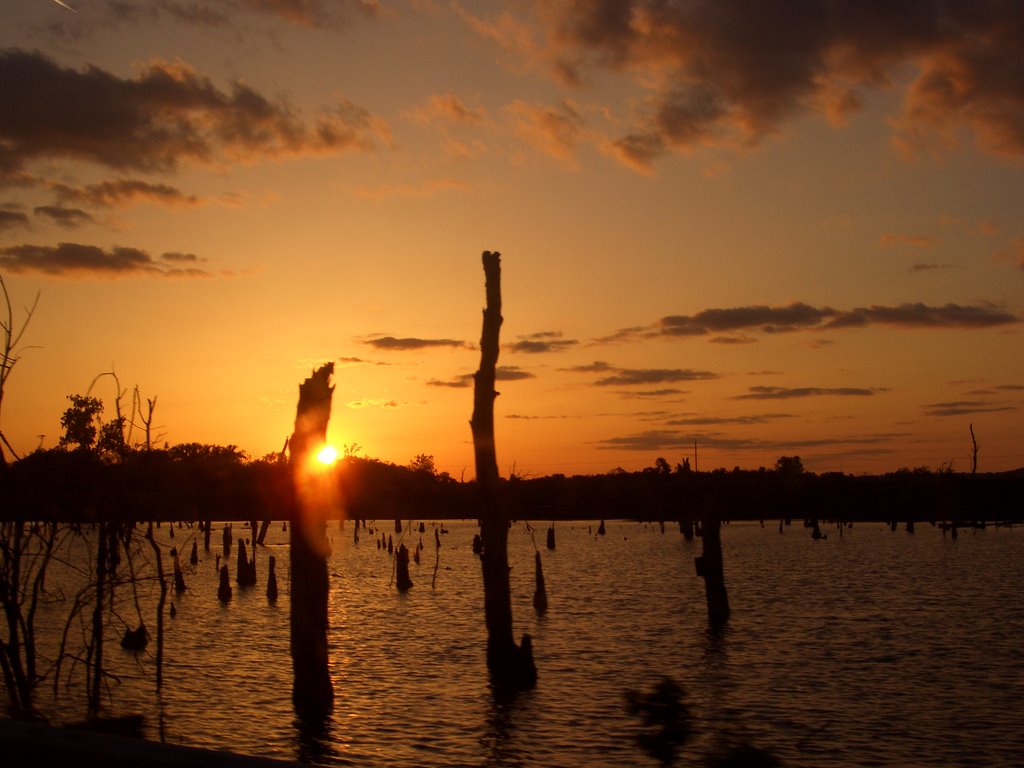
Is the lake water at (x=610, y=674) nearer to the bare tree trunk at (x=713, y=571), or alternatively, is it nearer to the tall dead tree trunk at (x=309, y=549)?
the bare tree trunk at (x=713, y=571)

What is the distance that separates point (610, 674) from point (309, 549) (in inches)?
401

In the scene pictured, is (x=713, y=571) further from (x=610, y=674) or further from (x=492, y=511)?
(x=492, y=511)

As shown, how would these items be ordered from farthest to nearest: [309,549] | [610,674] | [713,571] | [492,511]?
[713,571] → [610,674] → [492,511] → [309,549]

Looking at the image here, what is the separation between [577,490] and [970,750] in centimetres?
15542

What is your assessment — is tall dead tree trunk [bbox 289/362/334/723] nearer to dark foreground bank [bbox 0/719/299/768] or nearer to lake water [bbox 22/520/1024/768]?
lake water [bbox 22/520/1024/768]

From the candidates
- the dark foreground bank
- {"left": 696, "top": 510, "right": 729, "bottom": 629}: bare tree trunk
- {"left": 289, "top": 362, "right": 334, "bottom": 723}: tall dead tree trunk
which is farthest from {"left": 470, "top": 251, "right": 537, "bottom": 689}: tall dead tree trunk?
the dark foreground bank

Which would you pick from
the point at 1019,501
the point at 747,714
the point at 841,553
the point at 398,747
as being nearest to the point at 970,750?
the point at 747,714

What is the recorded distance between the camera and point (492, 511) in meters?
19.5

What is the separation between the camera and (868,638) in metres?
31.2

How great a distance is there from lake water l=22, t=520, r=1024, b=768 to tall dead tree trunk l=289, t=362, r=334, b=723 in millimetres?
1050

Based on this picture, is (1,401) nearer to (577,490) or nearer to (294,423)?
(294,423)

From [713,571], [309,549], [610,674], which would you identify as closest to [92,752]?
[309,549]

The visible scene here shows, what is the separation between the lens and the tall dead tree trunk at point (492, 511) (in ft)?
63.7

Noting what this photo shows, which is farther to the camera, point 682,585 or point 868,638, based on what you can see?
point 682,585
